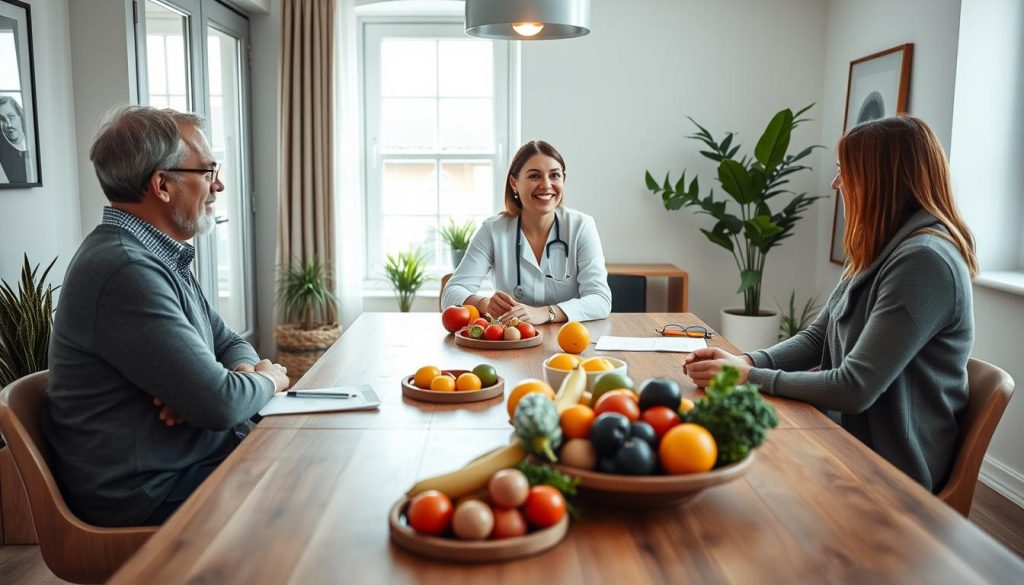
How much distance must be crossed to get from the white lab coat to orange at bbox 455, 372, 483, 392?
1.39 metres

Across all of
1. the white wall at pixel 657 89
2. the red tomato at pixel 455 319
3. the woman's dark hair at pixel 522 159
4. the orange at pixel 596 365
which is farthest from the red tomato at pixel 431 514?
the white wall at pixel 657 89

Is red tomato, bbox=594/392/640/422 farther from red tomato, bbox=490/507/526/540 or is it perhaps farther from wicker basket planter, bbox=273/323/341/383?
wicker basket planter, bbox=273/323/341/383

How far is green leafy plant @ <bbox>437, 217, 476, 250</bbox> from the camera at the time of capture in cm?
565

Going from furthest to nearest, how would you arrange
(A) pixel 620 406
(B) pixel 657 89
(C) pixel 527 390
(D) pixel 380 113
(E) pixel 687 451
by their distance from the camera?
(D) pixel 380 113
(B) pixel 657 89
(C) pixel 527 390
(A) pixel 620 406
(E) pixel 687 451

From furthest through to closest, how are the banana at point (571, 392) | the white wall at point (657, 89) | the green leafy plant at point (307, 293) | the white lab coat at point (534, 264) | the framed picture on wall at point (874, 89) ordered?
1. the green leafy plant at point (307, 293)
2. the white wall at point (657, 89)
3. the framed picture on wall at point (874, 89)
4. the white lab coat at point (534, 264)
5. the banana at point (571, 392)

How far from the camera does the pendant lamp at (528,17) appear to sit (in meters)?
2.76

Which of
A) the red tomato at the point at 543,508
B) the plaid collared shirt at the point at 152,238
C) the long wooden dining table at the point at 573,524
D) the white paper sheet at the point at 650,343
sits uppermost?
the plaid collared shirt at the point at 152,238

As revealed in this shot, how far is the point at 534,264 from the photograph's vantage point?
352 cm

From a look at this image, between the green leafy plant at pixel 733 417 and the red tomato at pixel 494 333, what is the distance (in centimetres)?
135

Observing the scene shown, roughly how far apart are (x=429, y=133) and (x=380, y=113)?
33 centimetres

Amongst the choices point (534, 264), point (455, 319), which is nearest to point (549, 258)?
point (534, 264)

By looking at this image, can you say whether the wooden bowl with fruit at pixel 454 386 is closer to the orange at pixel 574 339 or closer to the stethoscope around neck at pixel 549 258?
the orange at pixel 574 339

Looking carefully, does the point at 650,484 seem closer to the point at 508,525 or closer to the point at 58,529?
the point at 508,525

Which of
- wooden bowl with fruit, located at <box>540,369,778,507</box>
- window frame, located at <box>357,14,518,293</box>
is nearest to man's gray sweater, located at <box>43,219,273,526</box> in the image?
wooden bowl with fruit, located at <box>540,369,778,507</box>
